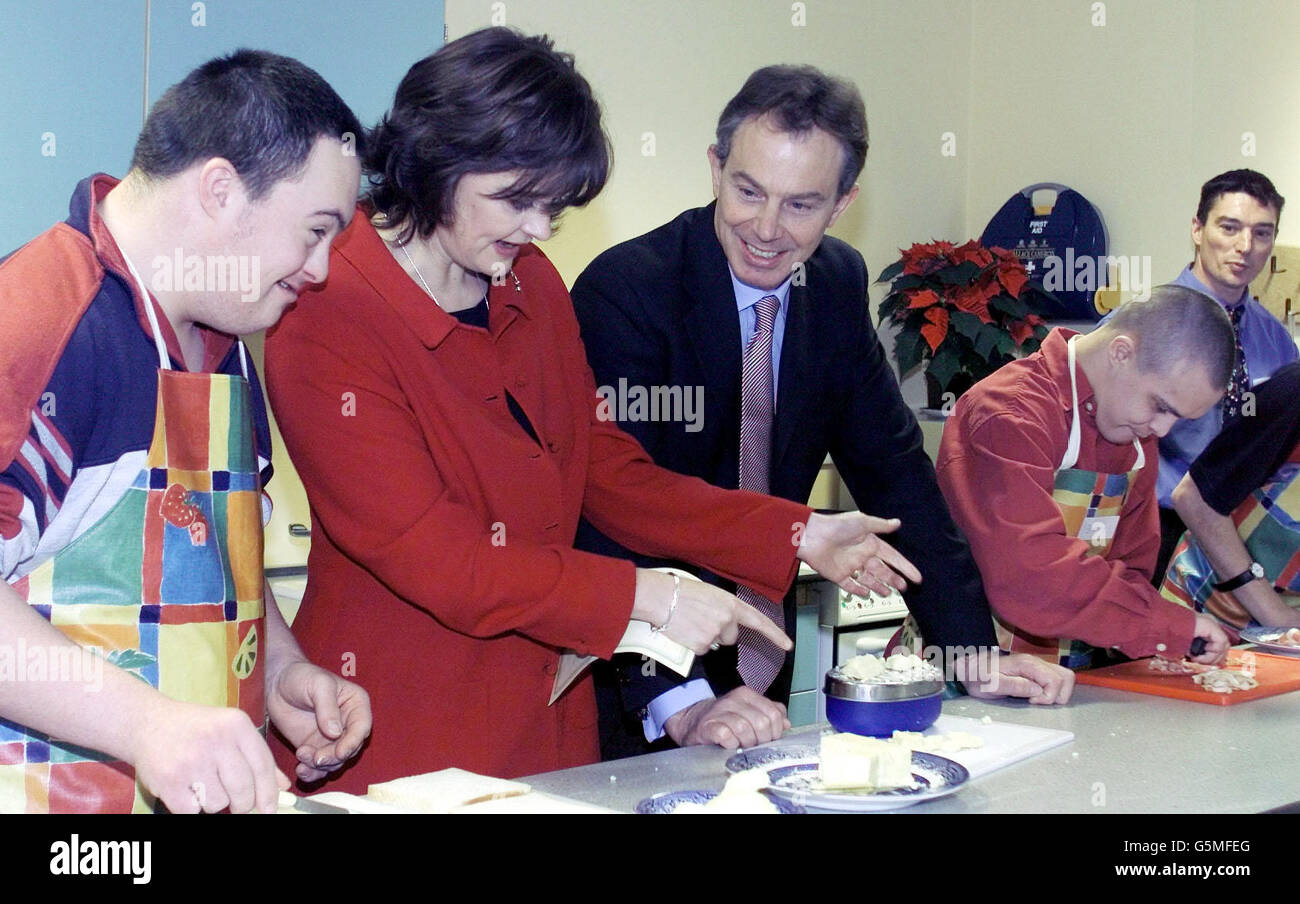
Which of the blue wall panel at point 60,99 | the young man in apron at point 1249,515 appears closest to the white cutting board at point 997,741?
the young man in apron at point 1249,515

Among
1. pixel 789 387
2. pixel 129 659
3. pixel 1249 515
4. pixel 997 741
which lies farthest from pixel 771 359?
pixel 1249 515

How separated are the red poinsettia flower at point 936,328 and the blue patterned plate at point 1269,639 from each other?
126 cm

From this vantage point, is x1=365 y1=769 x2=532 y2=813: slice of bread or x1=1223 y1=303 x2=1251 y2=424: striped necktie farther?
x1=1223 y1=303 x2=1251 y2=424: striped necktie

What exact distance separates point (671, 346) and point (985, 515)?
1.92 feet

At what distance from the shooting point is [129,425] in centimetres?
131

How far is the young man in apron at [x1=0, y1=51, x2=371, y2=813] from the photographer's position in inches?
48.8

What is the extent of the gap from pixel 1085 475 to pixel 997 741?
0.67 metres

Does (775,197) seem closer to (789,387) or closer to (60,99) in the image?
(789,387)

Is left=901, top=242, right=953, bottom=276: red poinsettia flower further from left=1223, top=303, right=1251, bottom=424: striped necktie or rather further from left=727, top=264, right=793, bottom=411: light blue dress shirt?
left=727, top=264, right=793, bottom=411: light blue dress shirt

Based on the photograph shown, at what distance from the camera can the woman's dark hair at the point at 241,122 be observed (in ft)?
4.30

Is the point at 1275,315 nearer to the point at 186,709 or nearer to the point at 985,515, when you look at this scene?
the point at 985,515

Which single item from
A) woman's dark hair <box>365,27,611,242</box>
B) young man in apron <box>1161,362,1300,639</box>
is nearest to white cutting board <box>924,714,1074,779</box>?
woman's dark hair <box>365,27,611,242</box>

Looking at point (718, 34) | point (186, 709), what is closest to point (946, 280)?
point (718, 34)
